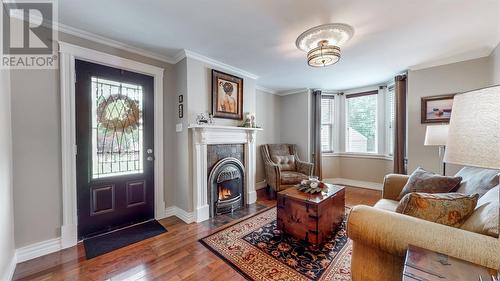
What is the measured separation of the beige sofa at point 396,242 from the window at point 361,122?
4052 mm

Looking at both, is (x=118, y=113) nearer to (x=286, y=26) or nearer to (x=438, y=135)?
(x=286, y=26)

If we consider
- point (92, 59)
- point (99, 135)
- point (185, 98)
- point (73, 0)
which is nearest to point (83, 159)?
point (99, 135)

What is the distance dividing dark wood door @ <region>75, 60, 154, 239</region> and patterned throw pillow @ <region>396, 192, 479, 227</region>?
3033mm

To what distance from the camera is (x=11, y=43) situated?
1900mm

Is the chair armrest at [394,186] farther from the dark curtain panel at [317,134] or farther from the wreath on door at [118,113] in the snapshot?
the wreath on door at [118,113]

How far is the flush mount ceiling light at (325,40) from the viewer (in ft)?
7.04

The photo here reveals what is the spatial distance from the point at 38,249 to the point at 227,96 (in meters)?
2.92

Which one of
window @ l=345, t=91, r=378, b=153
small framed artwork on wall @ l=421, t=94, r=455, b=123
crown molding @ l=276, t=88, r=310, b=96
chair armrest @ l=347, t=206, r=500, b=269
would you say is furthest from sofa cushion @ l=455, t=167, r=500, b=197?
crown molding @ l=276, t=88, r=310, b=96

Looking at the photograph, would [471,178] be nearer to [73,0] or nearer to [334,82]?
[334,82]

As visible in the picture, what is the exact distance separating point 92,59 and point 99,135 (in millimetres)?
924

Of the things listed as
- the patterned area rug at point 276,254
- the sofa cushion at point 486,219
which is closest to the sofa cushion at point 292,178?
the patterned area rug at point 276,254

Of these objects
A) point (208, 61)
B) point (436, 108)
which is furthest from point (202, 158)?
point (436, 108)

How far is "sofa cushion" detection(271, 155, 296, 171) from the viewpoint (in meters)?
4.38

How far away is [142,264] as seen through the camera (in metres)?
1.90
